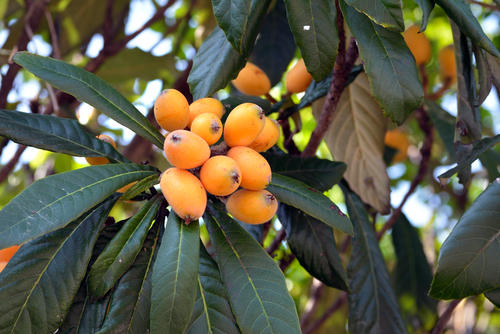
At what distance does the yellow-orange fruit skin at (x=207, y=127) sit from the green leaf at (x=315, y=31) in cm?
22

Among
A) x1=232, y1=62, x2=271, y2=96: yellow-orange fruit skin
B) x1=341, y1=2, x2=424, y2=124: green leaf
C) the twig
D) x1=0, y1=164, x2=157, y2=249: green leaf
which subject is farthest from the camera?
x1=232, y1=62, x2=271, y2=96: yellow-orange fruit skin

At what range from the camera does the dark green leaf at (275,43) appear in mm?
1641

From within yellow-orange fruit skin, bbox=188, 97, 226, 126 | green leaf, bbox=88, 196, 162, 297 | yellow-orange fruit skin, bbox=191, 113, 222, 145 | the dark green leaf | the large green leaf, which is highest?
the dark green leaf

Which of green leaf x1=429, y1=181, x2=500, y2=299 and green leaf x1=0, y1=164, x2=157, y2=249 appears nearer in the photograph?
green leaf x1=0, y1=164, x2=157, y2=249

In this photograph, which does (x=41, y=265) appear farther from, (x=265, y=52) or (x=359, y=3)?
(x=265, y=52)

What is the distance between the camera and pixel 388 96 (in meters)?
Result: 0.97

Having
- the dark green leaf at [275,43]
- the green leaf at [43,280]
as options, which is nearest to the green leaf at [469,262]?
the green leaf at [43,280]

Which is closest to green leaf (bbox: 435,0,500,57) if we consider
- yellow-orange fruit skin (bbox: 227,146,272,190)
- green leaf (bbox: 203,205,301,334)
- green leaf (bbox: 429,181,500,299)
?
green leaf (bbox: 429,181,500,299)

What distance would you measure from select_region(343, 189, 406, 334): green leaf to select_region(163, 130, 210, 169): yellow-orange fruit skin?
0.56 meters

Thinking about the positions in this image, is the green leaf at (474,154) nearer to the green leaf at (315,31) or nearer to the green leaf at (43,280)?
the green leaf at (315,31)

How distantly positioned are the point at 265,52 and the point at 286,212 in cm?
65

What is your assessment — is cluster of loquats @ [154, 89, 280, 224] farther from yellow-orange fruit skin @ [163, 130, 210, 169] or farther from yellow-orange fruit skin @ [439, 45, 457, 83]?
yellow-orange fruit skin @ [439, 45, 457, 83]

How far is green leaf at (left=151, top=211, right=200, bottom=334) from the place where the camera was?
786 mm

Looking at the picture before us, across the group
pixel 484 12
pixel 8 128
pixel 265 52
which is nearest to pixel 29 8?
pixel 265 52
